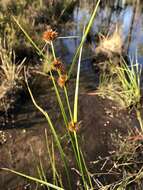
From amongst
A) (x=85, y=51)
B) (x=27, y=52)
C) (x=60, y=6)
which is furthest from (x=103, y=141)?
(x=60, y=6)

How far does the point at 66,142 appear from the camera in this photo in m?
3.27

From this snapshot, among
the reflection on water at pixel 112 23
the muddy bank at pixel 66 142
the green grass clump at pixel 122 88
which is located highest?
the reflection on water at pixel 112 23

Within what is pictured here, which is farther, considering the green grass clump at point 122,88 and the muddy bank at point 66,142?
the green grass clump at point 122,88

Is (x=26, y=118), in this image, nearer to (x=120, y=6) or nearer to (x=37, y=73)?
(x=37, y=73)

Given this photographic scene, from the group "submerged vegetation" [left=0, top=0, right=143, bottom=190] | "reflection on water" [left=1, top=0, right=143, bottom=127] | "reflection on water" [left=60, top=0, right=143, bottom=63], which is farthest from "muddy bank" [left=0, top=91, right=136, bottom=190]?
"reflection on water" [left=60, top=0, right=143, bottom=63]

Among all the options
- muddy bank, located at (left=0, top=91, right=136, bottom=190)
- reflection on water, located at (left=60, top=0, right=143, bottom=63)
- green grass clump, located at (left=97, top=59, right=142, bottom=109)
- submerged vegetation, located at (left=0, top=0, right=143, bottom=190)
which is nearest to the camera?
submerged vegetation, located at (left=0, top=0, right=143, bottom=190)

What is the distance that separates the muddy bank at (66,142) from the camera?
3.00 m

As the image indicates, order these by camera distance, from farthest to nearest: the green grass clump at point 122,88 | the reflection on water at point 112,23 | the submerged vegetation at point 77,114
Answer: the reflection on water at point 112,23, the green grass clump at point 122,88, the submerged vegetation at point 77,114

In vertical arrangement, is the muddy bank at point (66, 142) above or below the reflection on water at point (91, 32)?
below

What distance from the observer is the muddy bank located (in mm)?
2998

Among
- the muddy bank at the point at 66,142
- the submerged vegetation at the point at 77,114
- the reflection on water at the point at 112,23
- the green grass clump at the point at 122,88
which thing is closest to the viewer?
the submerged vegetation at the point at 77,114

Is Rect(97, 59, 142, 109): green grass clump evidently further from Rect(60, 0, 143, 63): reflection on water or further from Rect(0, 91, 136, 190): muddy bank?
Rect(60, 0, 143, 63): reflection on water

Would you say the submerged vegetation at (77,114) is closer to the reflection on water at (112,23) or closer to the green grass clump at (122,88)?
the green grass clump at (122,88)

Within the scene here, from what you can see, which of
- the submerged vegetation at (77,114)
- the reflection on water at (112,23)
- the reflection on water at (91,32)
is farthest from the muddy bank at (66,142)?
the reflection on water at (112,23)
